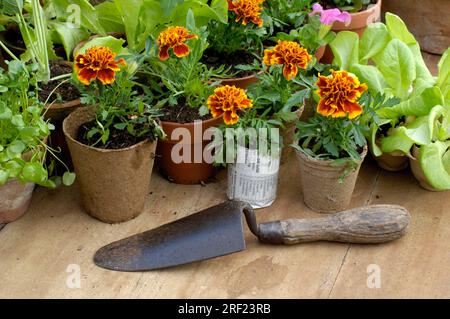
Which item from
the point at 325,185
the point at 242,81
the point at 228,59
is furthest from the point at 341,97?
the point at 228,59

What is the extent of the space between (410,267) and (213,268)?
43 cm

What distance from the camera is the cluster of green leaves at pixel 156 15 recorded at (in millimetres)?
1645

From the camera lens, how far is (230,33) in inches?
69.2

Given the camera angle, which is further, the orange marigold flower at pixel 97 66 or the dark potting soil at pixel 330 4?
the dark potting soil at pixel 330 4

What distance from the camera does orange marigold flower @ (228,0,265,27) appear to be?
165cm

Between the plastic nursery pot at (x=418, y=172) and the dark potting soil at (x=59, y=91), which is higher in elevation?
the dark potting soil at (x=59, y=91)

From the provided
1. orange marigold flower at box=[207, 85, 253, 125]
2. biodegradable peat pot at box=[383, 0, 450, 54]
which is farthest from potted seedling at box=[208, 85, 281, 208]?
biodegradable peat pot at box=[383, 0, 450, 54]

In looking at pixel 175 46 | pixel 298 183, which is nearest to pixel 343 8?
pixel 298 183

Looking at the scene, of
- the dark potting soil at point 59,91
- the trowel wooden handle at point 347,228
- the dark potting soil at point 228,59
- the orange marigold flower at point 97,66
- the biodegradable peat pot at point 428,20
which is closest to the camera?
the orange marigold flower at point 97,66

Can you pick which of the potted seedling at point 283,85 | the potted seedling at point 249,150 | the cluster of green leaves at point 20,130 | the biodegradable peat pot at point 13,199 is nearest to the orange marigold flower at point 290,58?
the potted seedling at point 283,85

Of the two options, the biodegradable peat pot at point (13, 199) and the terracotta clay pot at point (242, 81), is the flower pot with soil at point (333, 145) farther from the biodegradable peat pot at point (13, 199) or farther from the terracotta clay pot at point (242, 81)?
the biodegradable peat pot at point (13, 199)

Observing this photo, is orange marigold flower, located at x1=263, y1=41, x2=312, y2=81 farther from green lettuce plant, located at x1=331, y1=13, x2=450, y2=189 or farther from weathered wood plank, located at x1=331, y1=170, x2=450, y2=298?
weathered wood plank, located at x1=331, y1=170, x2=450, y2=298

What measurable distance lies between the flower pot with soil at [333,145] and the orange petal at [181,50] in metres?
0.30

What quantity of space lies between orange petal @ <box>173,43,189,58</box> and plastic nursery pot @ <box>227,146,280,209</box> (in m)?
0.24
